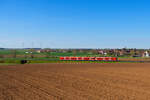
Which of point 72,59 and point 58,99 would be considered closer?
point 58,99

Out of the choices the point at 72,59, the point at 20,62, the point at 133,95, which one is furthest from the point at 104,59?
the point at 133,95

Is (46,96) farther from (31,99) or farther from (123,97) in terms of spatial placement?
(123,97)

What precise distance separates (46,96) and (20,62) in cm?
5028

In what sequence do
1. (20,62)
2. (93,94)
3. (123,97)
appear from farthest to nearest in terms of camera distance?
(20,62)
(93,94)
(123,97)

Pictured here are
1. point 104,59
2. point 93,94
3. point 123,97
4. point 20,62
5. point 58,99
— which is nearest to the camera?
point 58,99

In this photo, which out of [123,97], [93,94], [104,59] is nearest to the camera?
[123,97]

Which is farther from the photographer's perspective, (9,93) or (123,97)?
(9,93)

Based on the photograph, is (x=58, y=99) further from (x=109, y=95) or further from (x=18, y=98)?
(x=109, y=95)

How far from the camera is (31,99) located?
13.8 m

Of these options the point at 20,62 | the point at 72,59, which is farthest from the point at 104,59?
the point at 20,62

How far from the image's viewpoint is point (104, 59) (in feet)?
242

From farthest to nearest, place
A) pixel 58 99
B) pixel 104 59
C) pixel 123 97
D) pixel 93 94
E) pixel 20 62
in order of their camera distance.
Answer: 1. pixel 104 59
2. pixel 20 62
3. pixel 93 94
4. pixel 123 97
5. pixel 58 99

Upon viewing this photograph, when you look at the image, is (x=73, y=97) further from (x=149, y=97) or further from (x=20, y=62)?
(x=20, y=62)

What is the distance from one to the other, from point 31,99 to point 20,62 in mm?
50928
